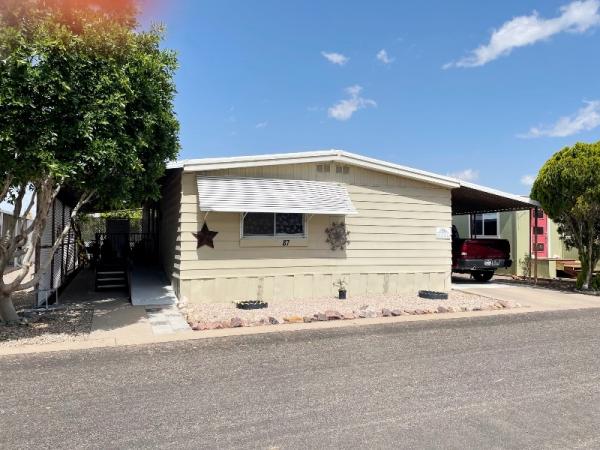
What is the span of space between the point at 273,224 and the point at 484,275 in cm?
865

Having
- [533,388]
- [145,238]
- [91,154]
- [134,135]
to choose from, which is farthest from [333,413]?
[145,238]

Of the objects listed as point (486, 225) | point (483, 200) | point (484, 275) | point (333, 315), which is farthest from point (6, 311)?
point (486, 225)

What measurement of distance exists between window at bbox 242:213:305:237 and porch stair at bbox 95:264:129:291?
12.8 ft

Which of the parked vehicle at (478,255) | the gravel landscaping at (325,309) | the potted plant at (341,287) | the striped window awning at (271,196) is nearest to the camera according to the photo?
the gravel landscaping at (325,309)

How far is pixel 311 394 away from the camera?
4.33 m

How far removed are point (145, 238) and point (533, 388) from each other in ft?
48.0

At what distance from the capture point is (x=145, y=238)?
55.0 ft

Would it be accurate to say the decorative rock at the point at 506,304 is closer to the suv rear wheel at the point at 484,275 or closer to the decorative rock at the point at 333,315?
the decorative rock at the point at 333,315

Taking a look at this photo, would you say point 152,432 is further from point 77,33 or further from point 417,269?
point 417,269

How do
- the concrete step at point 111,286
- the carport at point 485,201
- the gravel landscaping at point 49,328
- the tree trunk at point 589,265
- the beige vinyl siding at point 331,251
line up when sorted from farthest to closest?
1. the tree trunk at point 589,265
2. the carport at point 485,201
3. the concrete step at point 111,286
4. the beige vinyl siding at point 331,251
5. the gravel landscaping at point 49,328

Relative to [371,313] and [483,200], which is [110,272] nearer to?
[371,313]

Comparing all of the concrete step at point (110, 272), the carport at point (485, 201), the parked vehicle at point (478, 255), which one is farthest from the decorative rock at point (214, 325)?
the parked vehicle at point (478, 255)

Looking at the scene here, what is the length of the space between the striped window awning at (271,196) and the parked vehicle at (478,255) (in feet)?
16.4

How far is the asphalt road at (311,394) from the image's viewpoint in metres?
3.42
